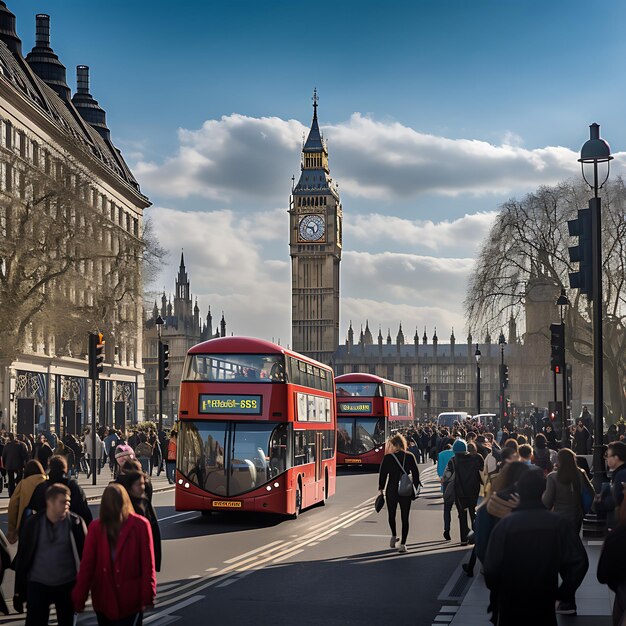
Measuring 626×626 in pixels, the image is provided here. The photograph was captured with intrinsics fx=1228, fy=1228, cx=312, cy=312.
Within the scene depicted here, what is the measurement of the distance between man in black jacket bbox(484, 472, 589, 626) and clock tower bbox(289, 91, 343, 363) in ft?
553

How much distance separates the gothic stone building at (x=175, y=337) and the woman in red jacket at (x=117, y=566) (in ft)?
502

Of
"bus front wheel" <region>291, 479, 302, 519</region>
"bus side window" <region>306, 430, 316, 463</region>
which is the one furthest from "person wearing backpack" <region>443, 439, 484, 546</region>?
"bus side window" <region>306, 430, 316, 463</region>

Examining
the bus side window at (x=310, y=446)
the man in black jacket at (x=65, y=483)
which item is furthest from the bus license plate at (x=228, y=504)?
the man in black jacket at (x=65, y=483)

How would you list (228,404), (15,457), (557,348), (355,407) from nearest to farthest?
(228,404) < (15,457) < (557,348) < (355,407)

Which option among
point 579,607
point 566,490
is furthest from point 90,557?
point 579,607

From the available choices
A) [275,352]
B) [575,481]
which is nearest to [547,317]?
[275,352]

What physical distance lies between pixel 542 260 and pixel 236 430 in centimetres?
3120

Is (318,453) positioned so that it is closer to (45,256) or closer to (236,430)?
(236,430)

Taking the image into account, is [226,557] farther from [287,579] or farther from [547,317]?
[547,317]

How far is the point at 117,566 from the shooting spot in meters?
7.78

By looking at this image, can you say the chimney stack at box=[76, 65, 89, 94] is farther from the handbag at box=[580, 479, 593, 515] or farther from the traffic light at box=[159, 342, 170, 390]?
the handbag at box=[580, 479, 593, 515]

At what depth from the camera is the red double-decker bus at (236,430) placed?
2217 cm

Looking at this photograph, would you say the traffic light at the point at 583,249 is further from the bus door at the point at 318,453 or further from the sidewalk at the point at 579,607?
the bus door at the point at 318,453

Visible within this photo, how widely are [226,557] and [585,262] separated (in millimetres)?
7155
